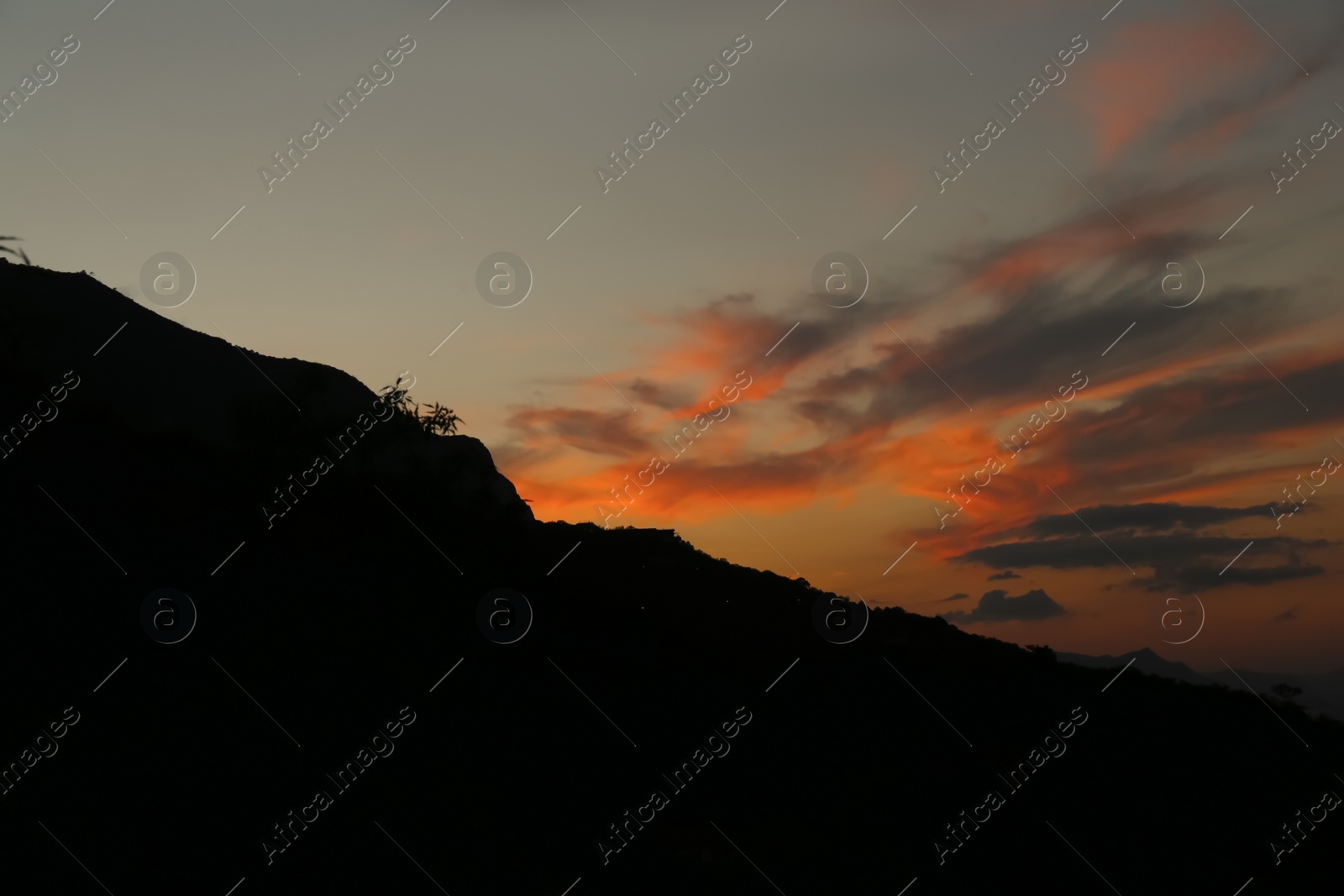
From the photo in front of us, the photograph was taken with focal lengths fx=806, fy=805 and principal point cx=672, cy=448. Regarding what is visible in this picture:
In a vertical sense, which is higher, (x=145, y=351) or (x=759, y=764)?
(x=145, y=351)

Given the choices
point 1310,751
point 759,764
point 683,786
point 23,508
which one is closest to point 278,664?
point 23,508

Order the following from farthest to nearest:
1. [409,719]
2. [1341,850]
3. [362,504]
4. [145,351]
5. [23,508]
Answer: [145,351] < [362,504] < [1341,850] < [23,508] < [409,719]

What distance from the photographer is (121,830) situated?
16.2 m

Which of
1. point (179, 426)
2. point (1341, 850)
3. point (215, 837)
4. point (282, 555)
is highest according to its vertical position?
point (179, 426)

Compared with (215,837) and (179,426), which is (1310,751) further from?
(179,426)

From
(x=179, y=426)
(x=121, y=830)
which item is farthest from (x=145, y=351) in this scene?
(x=121, y=830)

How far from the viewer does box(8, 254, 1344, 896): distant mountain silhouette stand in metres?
18.0

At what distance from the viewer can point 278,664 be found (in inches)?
912

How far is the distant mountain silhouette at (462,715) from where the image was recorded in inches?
710

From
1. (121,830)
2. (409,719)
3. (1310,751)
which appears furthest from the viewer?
(1310,751)

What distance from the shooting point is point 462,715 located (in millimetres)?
23766

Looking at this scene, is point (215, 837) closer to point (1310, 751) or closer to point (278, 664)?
point (278, 664)

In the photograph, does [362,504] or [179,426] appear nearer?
[362,504]

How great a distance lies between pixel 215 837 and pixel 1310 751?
143 feet
